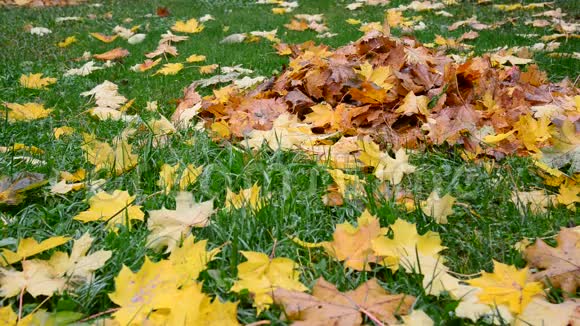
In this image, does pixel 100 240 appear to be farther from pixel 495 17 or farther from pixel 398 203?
pixel 495 17

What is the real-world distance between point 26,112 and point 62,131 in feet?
1.26

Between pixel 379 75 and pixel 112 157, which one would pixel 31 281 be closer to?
pixel 112 157

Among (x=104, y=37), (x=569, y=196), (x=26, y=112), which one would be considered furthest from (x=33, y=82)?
(x=569, y=196)

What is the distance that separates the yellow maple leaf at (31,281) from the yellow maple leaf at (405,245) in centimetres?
85

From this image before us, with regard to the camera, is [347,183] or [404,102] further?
[404,102]

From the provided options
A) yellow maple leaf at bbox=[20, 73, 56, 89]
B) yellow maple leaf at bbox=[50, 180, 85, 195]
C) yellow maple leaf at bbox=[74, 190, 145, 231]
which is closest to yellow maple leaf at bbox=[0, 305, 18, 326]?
yellow maple leaf at bbox=[74, 190, 145, 231]

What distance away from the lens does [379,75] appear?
267cm

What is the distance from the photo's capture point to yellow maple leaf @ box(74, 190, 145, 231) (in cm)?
168

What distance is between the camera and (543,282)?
136cm

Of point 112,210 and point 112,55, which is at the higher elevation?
point 112,210

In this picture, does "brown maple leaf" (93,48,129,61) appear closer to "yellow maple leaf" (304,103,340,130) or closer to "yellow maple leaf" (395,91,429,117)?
"yellow maple leaf" (304,103,340,130)

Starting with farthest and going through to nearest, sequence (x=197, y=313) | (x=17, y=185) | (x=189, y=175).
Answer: (x=189, y=175) < (x=17, y=185) < (x=197, y=313)

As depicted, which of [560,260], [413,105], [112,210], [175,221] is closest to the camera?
[560,260]

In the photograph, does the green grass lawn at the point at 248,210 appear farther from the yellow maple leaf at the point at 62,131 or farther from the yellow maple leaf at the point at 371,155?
the yellow maple leaf at the point at 371,155
